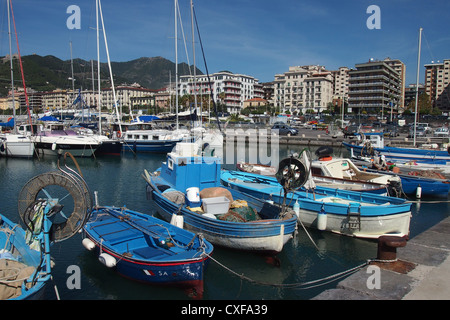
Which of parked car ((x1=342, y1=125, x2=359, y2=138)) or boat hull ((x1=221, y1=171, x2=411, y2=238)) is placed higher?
parked car ((x1=342, y1=125, x2=359, y2=138))

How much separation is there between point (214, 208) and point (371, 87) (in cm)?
10277

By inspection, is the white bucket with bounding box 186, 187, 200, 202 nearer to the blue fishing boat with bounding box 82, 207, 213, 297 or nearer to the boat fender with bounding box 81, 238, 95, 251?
the blue fishing boat with bounding box 82, 207, 213, 297

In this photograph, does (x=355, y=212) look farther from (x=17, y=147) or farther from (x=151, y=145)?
(x=17, y=147)

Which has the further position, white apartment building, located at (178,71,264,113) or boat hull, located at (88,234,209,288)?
white apartment building, located at (178,71,264,113)

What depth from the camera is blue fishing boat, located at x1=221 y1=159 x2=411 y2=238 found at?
39.7 feet

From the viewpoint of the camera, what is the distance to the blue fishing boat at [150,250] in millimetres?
8250

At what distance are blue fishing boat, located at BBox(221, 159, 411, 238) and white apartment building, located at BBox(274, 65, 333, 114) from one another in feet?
325

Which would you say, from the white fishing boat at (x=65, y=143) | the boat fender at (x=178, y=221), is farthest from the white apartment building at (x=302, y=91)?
the boat fender at (x=178, y=221)

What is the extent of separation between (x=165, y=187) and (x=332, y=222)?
22.8ft

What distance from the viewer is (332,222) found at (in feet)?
42.6

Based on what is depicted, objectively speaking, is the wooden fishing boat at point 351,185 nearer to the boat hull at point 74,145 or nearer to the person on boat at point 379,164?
the person on boat at point 379,164

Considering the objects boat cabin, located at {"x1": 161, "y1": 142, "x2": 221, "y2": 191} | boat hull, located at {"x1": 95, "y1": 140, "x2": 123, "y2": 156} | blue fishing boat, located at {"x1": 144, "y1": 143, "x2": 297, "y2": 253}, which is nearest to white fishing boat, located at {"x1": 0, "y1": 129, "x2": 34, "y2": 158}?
boat hull, located at {"x1": 95, "y1": 140, "x2": 123, "y2": 156}

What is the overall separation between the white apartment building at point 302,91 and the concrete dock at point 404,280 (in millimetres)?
105064
